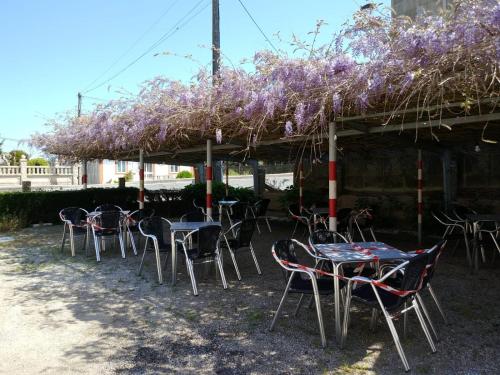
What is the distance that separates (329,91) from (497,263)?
3624mm

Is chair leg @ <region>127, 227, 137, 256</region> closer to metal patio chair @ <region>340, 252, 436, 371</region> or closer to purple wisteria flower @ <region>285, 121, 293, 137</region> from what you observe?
purple wisteria flower @ <region>285, 121, 293, 137</region>

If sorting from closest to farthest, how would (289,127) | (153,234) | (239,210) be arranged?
(289,127), (153,234), (239,210)

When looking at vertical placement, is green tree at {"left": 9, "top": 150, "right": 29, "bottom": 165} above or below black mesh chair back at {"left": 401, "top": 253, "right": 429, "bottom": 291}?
above

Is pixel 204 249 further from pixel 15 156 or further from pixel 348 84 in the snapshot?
pixel 15 156

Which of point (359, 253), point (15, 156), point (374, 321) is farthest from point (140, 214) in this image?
point (15, 156)

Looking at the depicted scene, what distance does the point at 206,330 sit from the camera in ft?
12.6

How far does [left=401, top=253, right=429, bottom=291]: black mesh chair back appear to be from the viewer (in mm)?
3014

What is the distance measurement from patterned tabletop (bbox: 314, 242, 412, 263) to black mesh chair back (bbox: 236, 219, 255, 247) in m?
1.60

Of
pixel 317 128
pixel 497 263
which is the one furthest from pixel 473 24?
pixel 497 263

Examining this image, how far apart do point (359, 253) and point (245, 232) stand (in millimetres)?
2091

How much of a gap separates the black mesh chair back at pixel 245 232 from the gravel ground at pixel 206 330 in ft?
1.42

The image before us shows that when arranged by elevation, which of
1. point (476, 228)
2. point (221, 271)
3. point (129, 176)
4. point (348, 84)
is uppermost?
point (348, 84)

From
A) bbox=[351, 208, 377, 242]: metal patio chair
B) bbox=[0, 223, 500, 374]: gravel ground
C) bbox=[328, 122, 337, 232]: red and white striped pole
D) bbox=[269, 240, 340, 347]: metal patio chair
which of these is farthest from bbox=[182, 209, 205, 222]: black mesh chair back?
bbox=[269, 240, 340, 347]: metal patio chair

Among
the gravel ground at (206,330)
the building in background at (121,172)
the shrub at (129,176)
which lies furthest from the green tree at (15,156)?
the gravel ground at (206,330)
